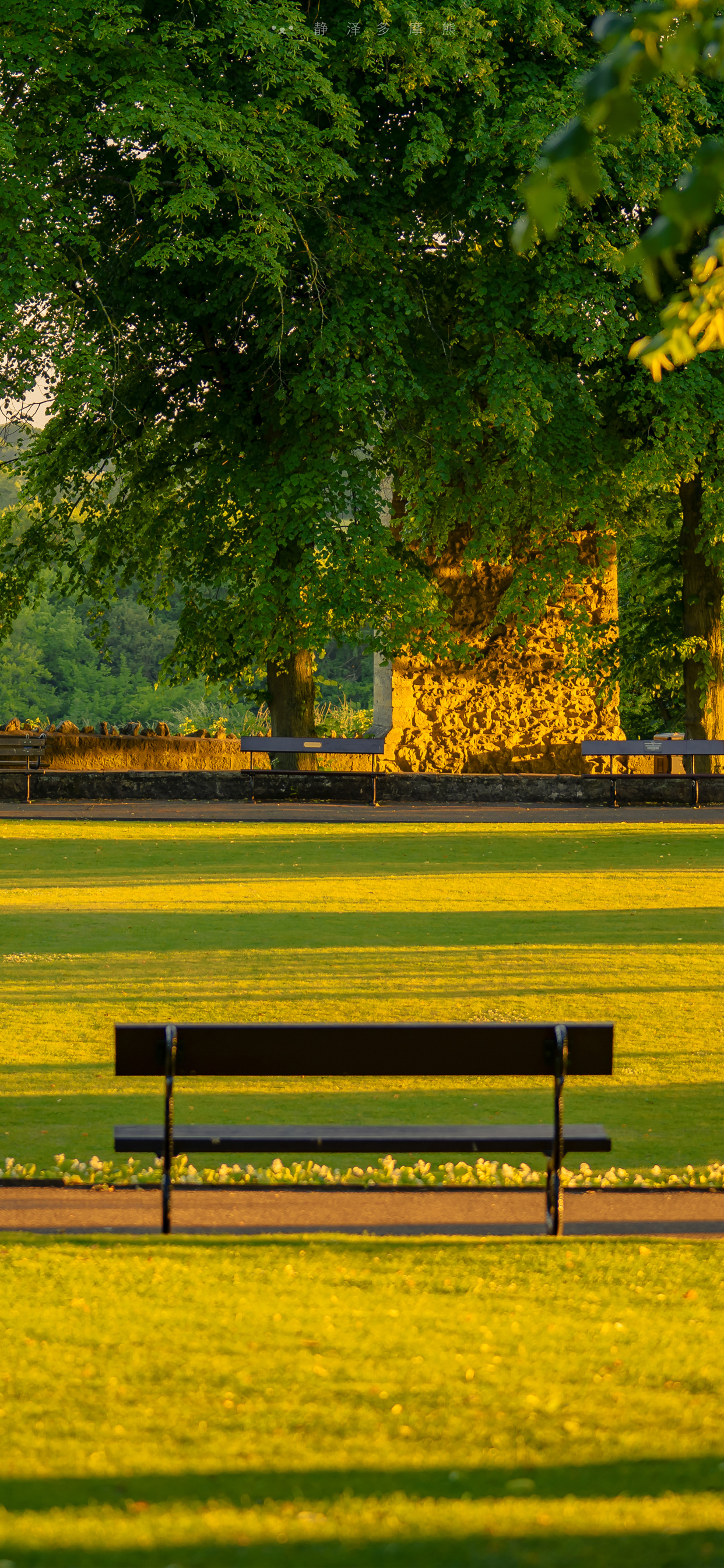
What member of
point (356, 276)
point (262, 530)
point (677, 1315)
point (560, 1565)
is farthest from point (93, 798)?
point (560, 1565)

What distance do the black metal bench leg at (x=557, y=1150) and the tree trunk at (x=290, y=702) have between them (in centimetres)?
1864

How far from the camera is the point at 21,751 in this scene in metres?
22.6

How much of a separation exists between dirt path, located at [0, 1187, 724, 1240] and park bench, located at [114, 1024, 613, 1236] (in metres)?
0.39

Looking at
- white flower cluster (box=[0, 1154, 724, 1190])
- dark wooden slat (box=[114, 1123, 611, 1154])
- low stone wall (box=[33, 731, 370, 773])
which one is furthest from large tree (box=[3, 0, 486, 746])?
dark wooden slat (box=[114, 1123, 611, 1154])

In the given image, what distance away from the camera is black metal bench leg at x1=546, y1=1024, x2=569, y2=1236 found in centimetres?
503

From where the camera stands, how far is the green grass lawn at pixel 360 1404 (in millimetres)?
2908

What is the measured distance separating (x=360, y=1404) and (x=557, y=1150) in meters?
1.59

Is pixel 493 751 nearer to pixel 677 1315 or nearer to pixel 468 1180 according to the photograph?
pixel 468 1180

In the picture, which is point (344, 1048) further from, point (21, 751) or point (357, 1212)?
point (21, 751)

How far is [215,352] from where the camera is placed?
22891 mm

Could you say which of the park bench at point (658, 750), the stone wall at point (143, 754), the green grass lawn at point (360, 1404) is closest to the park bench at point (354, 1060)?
the green grass lawn at point (360, 1404)

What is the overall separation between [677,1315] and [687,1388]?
2.06 ft

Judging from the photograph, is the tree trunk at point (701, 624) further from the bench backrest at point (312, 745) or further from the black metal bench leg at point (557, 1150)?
the black metal bench leg at point (557, 1150)

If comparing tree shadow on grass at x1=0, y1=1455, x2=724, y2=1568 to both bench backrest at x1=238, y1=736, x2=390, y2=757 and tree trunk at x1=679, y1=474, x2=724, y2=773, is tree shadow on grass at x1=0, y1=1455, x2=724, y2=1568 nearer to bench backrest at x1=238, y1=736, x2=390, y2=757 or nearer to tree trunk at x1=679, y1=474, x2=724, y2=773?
bench backrest at x1=238, y1=736, x2=390, y2=757
